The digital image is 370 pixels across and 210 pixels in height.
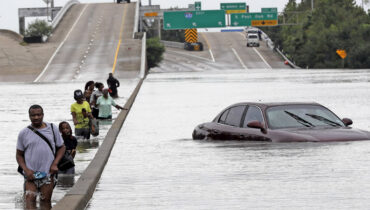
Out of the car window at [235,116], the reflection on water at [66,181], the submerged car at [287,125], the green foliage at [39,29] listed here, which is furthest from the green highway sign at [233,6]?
the reflection on water at [66,181]

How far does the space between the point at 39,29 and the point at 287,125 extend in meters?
94.3

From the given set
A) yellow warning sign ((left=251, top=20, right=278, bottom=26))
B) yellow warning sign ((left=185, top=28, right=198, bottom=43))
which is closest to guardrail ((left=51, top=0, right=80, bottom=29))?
yellow warning sign ((left=185, top=28, right=198, bottom=43))

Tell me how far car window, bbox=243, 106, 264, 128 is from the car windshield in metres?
0.16

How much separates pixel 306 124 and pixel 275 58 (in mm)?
102912

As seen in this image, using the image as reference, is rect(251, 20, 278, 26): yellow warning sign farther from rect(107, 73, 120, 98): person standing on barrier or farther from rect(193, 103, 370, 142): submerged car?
rect(193, 103, 370, 142): submerged car

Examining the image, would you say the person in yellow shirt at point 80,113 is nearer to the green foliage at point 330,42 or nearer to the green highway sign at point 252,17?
the green foliage at point 330,42

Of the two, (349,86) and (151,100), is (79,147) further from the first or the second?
(349,86)

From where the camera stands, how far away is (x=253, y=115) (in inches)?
715

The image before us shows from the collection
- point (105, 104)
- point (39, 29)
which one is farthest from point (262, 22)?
point (105, 104)

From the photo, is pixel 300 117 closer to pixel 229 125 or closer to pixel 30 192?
pixel 229 125

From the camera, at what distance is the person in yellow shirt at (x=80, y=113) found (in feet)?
65.1

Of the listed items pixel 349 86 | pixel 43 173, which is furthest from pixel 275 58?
pixel 43 173

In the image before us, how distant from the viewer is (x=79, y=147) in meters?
20.2

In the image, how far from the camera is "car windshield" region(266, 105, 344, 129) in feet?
58.5
